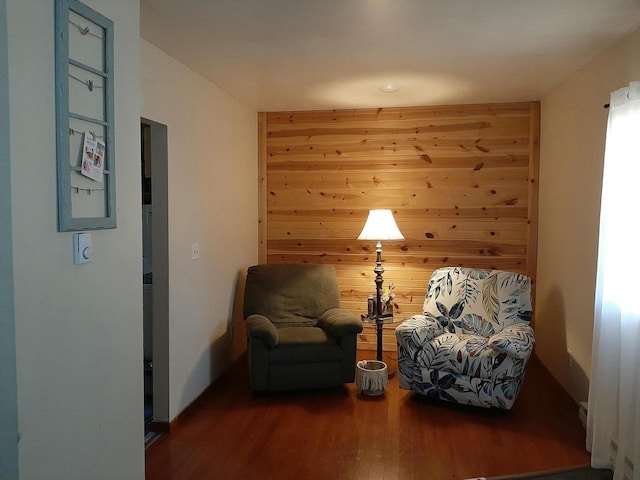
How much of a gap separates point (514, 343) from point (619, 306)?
85 cm

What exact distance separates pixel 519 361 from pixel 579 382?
537mm

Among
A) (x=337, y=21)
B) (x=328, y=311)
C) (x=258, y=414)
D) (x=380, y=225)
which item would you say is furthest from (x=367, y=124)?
(x=258, y=414)

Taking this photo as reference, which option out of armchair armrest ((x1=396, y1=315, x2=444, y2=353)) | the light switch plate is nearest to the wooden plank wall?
armchair armrest ((x1=396, y1=315, x2=444, y2=353))

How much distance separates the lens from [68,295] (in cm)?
172

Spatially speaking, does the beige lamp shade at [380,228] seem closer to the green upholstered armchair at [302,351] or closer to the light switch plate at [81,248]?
the green upholstered armchair at [302,351]

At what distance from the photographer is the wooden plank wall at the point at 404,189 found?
4.62 metres

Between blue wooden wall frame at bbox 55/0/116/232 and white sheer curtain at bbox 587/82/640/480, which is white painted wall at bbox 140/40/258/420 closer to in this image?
blue wooden wall frame at bbox 55/0/116/232

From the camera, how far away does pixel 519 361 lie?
329 cm

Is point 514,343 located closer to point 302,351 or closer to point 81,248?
point 302,351

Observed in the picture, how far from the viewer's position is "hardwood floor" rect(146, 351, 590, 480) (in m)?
2.74

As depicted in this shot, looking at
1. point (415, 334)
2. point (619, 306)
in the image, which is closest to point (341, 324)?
point (415, 334)

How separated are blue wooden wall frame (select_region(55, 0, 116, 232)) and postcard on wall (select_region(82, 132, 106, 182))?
1.3 inches

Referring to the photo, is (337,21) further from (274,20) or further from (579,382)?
(579,382)

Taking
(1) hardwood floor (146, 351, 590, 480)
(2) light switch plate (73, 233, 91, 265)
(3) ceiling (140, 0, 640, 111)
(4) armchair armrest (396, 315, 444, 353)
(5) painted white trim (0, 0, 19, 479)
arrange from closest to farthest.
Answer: (5) painted white trim (0, 0, 19, 479)
(2) light switch plate (73, 233, 91, 265)
(3) ceiling (140, 0, 640, 111)
(1) hardwood floor (146, 351, 590, 480)
(4) armchair armrest (396, 315, 444, 353)
